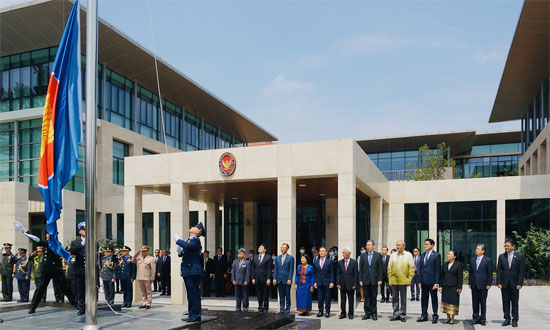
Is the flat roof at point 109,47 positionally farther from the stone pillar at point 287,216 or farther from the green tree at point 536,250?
the green tree at point 536,250

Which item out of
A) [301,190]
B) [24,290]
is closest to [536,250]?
[301,190]

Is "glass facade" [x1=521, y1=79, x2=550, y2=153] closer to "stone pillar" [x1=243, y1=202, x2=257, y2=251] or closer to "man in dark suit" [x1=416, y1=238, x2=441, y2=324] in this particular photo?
"stone pillar" [x1=243, y1=202, x2=257, y2=251]

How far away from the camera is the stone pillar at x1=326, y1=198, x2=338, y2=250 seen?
78.5 feet

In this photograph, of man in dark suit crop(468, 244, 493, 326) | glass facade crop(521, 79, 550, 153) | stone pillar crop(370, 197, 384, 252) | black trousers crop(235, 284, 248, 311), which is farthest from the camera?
glass facade crop(521, 79, 550, 153)

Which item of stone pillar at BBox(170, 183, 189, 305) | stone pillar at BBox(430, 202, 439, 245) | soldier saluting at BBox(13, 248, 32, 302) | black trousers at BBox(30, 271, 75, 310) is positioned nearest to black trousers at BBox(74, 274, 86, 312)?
black trousers at BBox(30, 271, 75, 310)

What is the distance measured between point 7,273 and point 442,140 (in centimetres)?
3978

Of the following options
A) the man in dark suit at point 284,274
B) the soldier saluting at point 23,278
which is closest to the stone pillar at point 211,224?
the soldier saluting at point 23,278

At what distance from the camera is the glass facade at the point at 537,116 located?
34.0 meters

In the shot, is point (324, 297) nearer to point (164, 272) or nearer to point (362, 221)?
point (164, 272)

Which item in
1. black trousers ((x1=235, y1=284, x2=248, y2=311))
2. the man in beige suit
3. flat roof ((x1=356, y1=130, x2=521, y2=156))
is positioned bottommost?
black trousers ((x1=235, y1=284, x2=248, y2=311))

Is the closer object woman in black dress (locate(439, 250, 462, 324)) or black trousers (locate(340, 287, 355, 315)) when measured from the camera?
woman in black dress (locate(439, 250, 462, 324))

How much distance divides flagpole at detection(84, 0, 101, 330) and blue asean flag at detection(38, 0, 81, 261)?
0.86 m

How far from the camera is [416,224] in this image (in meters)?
27.1

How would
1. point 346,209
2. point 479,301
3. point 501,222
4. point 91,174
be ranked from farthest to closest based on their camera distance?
point 501,222, point 346,209, point 479,301, point 91,174
